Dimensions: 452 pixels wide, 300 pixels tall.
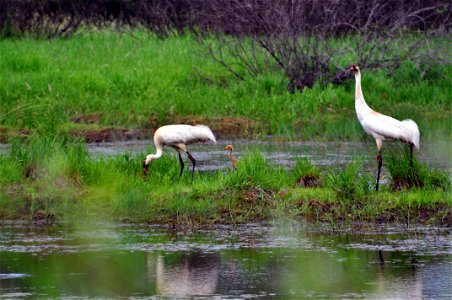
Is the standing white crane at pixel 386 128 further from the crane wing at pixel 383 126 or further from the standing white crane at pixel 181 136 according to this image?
the standing white crane at pixel 181 136

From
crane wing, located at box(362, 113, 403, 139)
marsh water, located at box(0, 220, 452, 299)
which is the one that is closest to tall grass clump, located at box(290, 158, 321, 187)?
marsh water, located at box(0, 220, 452, 299)

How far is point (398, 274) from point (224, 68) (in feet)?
35.7

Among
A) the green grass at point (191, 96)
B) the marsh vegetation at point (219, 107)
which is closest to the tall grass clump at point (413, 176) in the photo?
the marsh vegetation at point (219, 107)

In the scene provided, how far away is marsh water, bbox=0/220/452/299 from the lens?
25.1ft

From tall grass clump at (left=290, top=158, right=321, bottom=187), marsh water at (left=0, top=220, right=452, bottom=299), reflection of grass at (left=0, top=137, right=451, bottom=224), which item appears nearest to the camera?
marsh water at (left=0, top=220, right=452, bottom=299)

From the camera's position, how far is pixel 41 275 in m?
8.19

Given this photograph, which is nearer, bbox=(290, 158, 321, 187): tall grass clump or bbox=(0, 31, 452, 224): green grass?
bbox=(0, 31, 452, 224): green grass

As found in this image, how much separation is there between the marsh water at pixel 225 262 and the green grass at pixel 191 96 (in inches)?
191

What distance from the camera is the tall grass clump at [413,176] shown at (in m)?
10.6

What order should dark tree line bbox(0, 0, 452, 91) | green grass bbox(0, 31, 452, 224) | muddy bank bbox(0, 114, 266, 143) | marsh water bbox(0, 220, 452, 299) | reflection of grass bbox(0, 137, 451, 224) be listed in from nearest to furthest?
marsh water bbox(0, 220, 452, 299) < reflection of grass bbox(0, 137, 451, 224) < green grass bbox(0, 31, 452, 224) < muddy bank bbox(0, 114, 266, 143) < dark tree line bbox(0, 0, 452, 91)

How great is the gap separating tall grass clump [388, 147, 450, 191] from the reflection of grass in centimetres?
8

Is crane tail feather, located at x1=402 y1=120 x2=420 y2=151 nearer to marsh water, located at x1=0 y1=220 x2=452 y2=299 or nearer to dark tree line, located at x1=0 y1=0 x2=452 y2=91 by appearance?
marsh water, located at x1=0 y1=220 x2=452 y2=299

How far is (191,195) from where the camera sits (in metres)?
10.5

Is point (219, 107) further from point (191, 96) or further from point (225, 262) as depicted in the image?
point (225, 262)
